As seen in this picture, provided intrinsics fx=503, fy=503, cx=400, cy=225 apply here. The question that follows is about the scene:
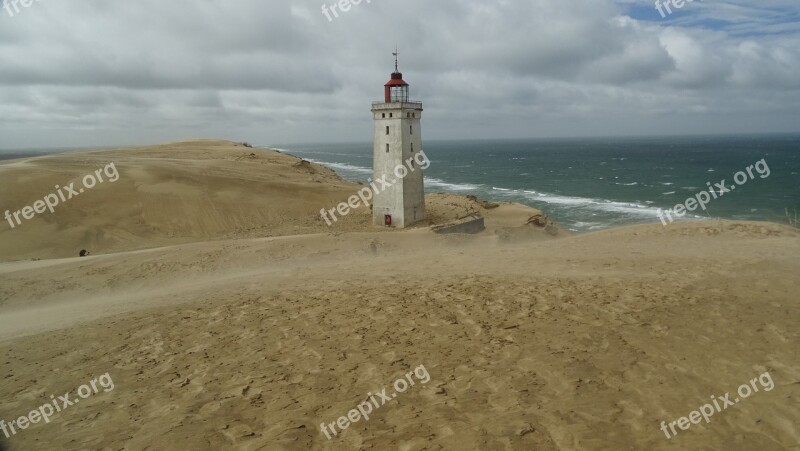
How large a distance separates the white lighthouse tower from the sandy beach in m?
7.04

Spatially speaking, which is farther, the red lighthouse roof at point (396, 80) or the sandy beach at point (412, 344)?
the red lighthouse roof at point (396, 80)

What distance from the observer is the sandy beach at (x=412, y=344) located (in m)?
6.83

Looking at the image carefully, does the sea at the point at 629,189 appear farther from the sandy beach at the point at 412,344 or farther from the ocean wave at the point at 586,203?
the sandy beach at the point at 412,344

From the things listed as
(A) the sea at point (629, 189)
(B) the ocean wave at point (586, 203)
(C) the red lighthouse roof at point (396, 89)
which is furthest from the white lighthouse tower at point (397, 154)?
(B) the ocean wave at point (586, 203)

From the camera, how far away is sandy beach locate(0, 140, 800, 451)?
6.83 meters

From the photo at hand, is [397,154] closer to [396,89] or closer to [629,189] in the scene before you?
[396,89]

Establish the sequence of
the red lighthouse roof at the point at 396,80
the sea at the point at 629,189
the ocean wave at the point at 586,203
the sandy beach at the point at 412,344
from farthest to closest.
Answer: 1. the ocean wave at the point at 586,203
2. the sea at the point at 629,189
3. the red lighthouse roof at the point at 396,80
4. the sandy beach at the point at 412,344

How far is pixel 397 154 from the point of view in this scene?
1014 inches

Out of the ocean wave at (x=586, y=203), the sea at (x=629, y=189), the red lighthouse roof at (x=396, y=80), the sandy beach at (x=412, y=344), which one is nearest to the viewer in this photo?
the sandy beach at (x=412, y=344)

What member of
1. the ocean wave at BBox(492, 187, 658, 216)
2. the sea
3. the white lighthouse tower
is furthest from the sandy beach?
the ocean wave at BBox(492, 187, 658, 216)

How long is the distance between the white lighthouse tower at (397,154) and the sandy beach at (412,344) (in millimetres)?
7041

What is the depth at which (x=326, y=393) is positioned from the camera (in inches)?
306

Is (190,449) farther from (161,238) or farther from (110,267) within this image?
(161,238)

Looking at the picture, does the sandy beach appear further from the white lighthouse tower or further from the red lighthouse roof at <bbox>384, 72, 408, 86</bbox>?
the red lighthouse roof at <bbox>384, 72, 408, 86</bbox>
